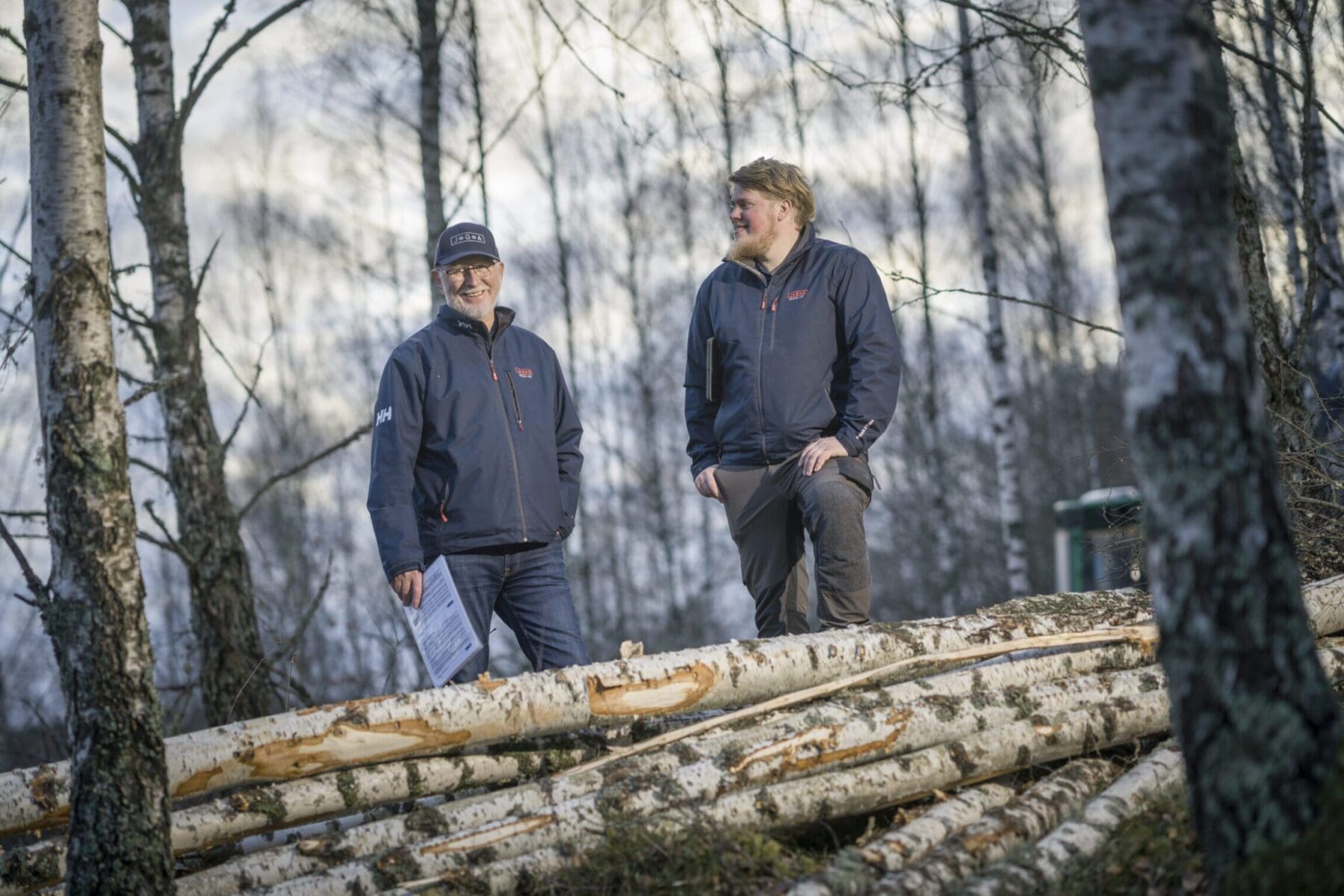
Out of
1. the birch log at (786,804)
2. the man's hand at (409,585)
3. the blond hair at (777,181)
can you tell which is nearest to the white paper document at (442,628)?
the man's hand at (409,585)

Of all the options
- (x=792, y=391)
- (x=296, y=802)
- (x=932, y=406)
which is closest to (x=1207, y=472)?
(x=792, y=391)

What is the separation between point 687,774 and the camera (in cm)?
396

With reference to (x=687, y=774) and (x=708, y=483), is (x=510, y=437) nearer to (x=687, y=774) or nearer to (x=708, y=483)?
(x=708, y=483)

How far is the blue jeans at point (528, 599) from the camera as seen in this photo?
481 centimetres

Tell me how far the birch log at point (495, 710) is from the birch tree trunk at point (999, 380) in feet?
30.8

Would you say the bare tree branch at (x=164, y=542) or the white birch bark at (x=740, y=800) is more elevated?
the bare tree branch at (x=164, y=542)

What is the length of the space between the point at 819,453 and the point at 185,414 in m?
3.72

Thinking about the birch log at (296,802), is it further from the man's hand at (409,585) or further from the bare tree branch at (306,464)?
the bare tree branch at (306,464)

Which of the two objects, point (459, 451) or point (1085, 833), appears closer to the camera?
point (1085, 833)

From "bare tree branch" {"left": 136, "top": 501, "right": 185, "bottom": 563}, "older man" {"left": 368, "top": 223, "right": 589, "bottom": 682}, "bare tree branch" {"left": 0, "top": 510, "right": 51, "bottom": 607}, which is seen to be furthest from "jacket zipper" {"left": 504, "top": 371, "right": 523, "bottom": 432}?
"bare tree branch" {"left": 0, "top": 510, "right": 51, "bottom": 607}

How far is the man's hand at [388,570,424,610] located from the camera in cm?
468

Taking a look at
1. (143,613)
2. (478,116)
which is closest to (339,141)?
(478,116)

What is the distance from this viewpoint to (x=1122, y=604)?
17.4 feet

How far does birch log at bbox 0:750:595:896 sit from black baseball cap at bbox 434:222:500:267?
6.81 feet
